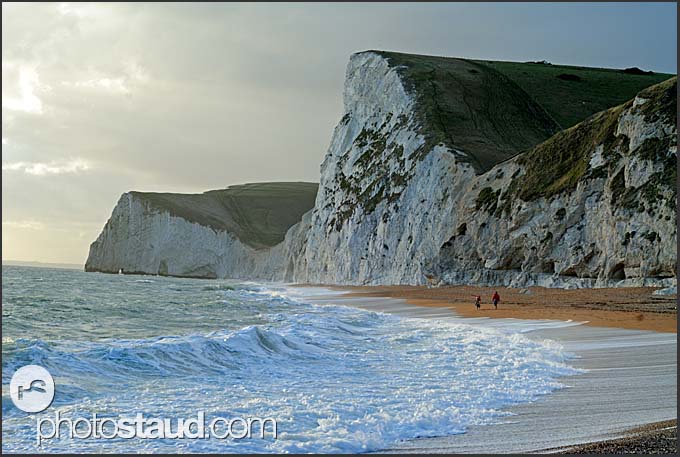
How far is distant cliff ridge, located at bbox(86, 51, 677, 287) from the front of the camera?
2630cm

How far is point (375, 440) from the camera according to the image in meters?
6.17

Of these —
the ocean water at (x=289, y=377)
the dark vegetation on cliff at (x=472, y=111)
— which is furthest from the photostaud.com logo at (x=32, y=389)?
the dark vegetation on cliff at (x=472, y=111)

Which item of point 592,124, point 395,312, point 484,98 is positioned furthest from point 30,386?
point 484,98

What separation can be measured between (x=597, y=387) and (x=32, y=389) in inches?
293

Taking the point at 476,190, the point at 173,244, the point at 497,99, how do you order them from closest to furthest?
the point at 476,190, the point at 497,99, the point at 173,244

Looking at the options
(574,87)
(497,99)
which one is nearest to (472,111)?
(497,99)

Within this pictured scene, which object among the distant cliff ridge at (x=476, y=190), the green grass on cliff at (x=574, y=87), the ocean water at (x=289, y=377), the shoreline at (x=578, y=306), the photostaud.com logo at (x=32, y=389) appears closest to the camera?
the ocean water at (x=289, y=377)

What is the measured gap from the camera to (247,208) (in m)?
117

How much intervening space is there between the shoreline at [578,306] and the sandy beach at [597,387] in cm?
4

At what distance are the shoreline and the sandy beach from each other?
1.4 inches

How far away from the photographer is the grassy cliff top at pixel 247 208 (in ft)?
323

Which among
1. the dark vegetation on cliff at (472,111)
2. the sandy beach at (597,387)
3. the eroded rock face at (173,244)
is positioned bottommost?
the sandy beach at (597,387)

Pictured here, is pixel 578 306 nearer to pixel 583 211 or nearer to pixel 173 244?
pixel 583 211

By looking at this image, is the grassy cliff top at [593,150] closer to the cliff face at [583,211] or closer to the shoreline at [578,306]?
the cliff face at [583,211]
